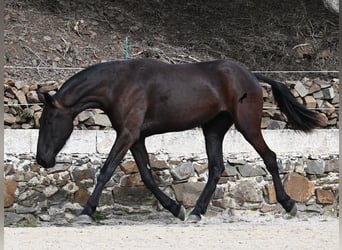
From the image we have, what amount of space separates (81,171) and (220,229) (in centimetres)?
205

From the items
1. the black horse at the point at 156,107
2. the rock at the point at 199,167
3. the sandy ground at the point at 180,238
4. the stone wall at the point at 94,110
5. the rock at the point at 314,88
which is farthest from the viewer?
the rock at the point at 314,88

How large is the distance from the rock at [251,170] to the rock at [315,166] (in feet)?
1.68

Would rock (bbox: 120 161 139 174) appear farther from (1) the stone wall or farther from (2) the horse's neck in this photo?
(2) the horse's neck

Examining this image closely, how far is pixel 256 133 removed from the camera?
23.5 feet

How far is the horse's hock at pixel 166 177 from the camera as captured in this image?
323 inches

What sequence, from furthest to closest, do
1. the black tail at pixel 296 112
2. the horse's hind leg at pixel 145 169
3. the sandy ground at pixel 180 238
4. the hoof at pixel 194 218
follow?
the black tail at pixel 296 112, the hoof at pixel 194 218, the horse's hind leg at pixel 145 169, the sandy ground at pixel 180 238

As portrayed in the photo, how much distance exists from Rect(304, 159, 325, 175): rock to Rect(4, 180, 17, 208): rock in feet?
10.3

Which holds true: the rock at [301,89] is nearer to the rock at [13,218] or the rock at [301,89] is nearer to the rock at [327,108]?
the rock at [327,108]

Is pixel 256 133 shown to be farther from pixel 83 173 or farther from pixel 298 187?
pixel 83 173

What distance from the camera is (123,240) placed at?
19.6ft

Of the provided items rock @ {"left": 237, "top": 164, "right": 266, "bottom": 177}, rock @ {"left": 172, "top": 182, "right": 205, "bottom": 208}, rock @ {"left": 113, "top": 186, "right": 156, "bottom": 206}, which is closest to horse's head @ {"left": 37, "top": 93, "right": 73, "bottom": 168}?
rock @ {"left": 113, "top": 186, "right": 156, "bottom": 206}

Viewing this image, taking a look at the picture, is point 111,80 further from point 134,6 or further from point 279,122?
point 134,6

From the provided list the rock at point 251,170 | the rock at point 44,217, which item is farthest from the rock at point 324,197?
the rock at point 44,217

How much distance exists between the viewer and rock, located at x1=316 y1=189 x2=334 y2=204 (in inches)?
340
